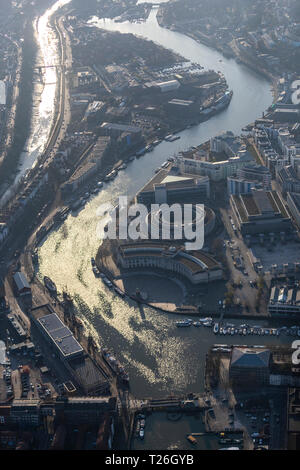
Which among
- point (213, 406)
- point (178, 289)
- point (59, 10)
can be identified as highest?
point (59, 10)

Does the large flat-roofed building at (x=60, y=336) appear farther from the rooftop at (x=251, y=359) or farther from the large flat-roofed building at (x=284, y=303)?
the large flat-roofed building at (x=284, y=303)

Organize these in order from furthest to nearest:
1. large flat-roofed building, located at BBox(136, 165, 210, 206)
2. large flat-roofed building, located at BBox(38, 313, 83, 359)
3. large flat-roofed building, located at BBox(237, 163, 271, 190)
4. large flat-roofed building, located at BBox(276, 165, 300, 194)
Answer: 1. large flat-roofed building, located at BBox(237, 163, 271, 190)
2. large flat-roofed building, located at BBox(136, 165, 210, 206)
3. large flat-roofed building, located at BBox(276, 165, 300, 194)
4. large flat-roofed building, located at BBox(38, 313, 83, 359)

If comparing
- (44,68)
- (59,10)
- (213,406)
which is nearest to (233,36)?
(44,68)

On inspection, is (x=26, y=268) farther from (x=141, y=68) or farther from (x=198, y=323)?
(x=141, y=68)

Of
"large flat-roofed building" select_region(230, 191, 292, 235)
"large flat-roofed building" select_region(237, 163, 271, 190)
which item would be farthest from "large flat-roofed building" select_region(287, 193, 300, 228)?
"large flat-roofed building" select_region(237, 163, 271, 190)

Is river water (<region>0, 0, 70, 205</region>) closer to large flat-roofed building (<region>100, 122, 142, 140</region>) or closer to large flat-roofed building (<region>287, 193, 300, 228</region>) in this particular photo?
large flat-roofed building (<region>100, 122, 142, 140</region>)
